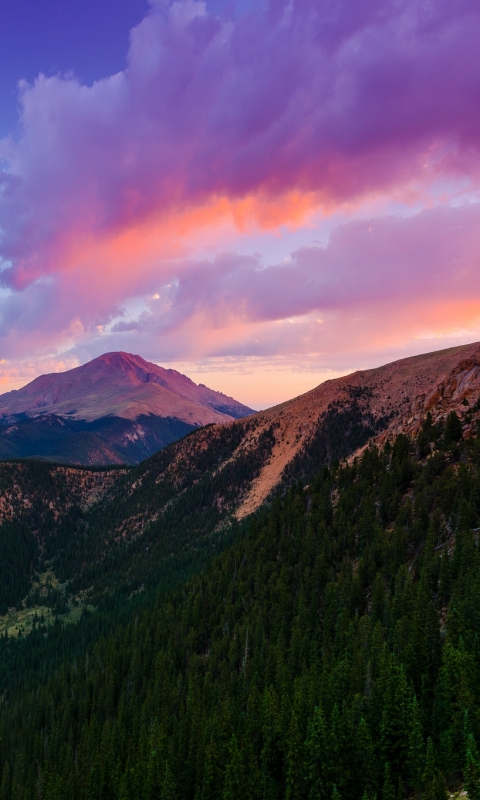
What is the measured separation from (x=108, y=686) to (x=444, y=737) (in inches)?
3546

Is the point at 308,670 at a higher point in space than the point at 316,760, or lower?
lower

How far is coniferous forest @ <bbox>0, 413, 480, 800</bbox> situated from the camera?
46.8 metres

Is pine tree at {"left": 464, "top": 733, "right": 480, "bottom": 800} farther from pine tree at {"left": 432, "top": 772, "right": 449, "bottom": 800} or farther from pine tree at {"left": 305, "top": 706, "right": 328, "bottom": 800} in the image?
pine tree at {"left": 305, "top": 706, "right": 328, "bottom": 800}

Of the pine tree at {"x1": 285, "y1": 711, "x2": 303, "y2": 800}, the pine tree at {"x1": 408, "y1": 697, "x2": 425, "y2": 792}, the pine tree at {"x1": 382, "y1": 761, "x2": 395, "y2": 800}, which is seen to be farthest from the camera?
the pine tree at {"x1": 285, "y1": 711, "x2": 303, "y2": 800}

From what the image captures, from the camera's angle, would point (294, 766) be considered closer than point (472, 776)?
No

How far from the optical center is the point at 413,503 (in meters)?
87.1

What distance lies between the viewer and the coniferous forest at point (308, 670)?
154ft

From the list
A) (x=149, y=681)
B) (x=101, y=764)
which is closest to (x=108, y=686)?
(x=149, y=681)

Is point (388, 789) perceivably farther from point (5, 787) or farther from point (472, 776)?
point (5, 787)

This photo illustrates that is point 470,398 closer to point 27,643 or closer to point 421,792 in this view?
point 421,792

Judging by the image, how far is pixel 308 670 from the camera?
6856cm

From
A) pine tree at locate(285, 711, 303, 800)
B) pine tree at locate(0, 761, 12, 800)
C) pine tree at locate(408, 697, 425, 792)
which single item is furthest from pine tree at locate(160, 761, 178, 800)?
pine tree at locate(0, 761, 12, 800)

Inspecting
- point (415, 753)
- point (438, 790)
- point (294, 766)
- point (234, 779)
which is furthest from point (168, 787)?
point (438, 790)

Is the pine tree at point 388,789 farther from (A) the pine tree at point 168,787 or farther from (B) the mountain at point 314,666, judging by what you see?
(A) the pine tree at point 168,787
